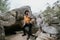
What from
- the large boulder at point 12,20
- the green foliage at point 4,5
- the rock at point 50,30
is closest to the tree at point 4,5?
the green foliage at point 4,5

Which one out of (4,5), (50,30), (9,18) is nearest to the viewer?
(50,30)

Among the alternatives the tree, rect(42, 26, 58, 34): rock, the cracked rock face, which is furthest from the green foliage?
rect(42, 26, 58, 34): rock

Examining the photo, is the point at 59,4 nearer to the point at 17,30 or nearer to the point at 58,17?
the point at 58,17

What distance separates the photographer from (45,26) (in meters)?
6.14

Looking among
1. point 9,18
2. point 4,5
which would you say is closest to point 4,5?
point 4,5

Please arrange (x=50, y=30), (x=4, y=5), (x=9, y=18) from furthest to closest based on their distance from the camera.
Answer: (x=4, y=5) < (x=9, y=18) < (x=50, y=30)

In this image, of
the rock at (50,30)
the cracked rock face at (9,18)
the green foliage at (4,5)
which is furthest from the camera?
the green foliage at (4,5)

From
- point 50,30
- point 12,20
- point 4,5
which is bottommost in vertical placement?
point 50,30

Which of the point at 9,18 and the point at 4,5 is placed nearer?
the point at 9,18

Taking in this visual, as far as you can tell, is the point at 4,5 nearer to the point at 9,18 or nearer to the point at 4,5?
the point at 4,5

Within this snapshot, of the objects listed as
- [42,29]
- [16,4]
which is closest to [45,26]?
[42,29]

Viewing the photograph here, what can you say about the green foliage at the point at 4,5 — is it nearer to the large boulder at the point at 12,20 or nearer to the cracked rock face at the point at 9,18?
the large boulder at the point at 12,20

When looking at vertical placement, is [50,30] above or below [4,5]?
below

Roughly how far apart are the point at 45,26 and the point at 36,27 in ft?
4.99
